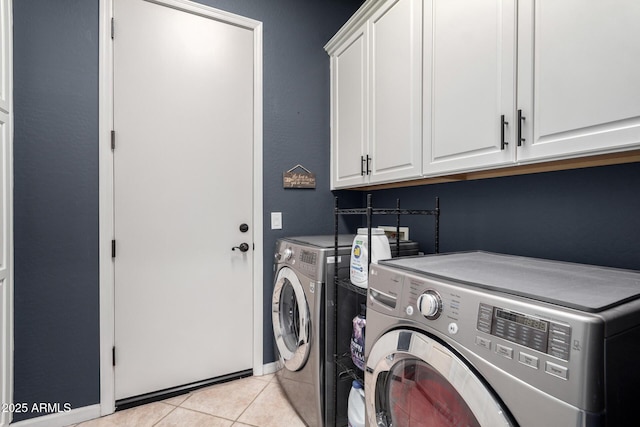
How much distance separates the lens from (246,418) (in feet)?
5.43

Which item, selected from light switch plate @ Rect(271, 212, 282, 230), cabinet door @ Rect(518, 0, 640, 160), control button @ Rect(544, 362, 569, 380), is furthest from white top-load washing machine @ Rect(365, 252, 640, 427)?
light switch plate @ Rect(271, 212, 282, 230)

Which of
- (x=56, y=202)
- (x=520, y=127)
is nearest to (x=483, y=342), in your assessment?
(x=520, y=127)

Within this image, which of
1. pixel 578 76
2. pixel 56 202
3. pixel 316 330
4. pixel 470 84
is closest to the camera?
pixel 578 76

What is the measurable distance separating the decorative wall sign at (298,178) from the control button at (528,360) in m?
1.78

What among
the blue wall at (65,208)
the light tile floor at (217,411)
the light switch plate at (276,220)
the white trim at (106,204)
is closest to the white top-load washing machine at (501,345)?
the blue wall at (65,208)

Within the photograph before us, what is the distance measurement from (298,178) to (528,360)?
5.94ft

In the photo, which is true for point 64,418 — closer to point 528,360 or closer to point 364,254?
point 364,254

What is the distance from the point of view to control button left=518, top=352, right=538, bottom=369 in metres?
0.59

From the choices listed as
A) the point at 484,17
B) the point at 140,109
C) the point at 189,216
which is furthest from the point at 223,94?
the point at 484,17

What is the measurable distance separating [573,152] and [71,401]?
99.2 inches

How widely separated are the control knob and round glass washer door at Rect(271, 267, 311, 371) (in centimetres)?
80

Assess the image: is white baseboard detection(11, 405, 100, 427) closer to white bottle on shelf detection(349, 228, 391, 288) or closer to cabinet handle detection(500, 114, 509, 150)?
white bottle on shelf detection(349, 228, 391, 288)

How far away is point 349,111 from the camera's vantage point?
6.79 ft

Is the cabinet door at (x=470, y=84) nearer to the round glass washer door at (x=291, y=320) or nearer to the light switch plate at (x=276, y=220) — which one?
the round glass washer door at (x=291, y=320)
